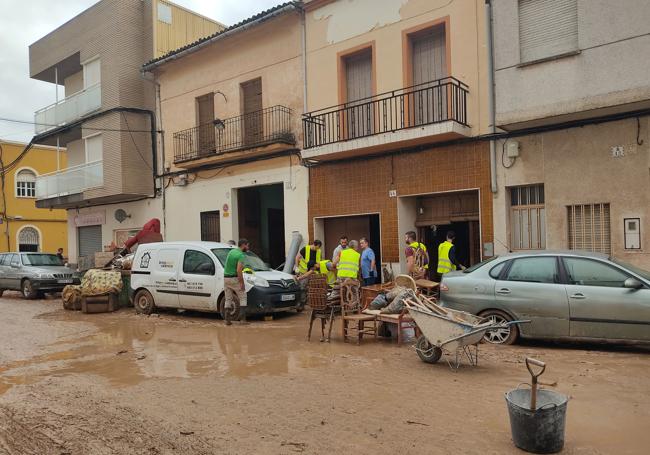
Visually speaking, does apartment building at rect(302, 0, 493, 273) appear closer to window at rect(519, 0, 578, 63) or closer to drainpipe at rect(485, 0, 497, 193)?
drainpipe at rect(485, 0, 497, 193)

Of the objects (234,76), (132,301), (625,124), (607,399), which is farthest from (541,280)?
(234,76)

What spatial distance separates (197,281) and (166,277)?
102 centimetres

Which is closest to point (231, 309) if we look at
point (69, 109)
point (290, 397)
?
point (290, 397)

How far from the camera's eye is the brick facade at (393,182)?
1184 centimetres

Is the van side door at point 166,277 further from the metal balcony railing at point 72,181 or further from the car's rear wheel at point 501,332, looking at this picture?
the metal balcony railing at point 72,181

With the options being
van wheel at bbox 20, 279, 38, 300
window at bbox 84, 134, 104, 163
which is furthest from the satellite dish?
van wheel at bbox 20, 279, 38, 300

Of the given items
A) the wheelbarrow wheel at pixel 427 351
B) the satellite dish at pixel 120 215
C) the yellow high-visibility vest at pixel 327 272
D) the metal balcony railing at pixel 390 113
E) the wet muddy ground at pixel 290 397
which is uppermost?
the metal balcony railing at pixel 390 113

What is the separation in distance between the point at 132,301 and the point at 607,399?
1109 centimetres

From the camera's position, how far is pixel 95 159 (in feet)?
68.3

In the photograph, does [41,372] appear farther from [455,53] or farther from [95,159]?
[95,159]

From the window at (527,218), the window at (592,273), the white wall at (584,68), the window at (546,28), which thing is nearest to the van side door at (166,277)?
the window at (527,218)

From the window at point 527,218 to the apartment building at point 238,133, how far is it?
19.1ft

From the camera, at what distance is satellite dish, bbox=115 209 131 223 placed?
21000 mm

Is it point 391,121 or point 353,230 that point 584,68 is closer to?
point 391,121
